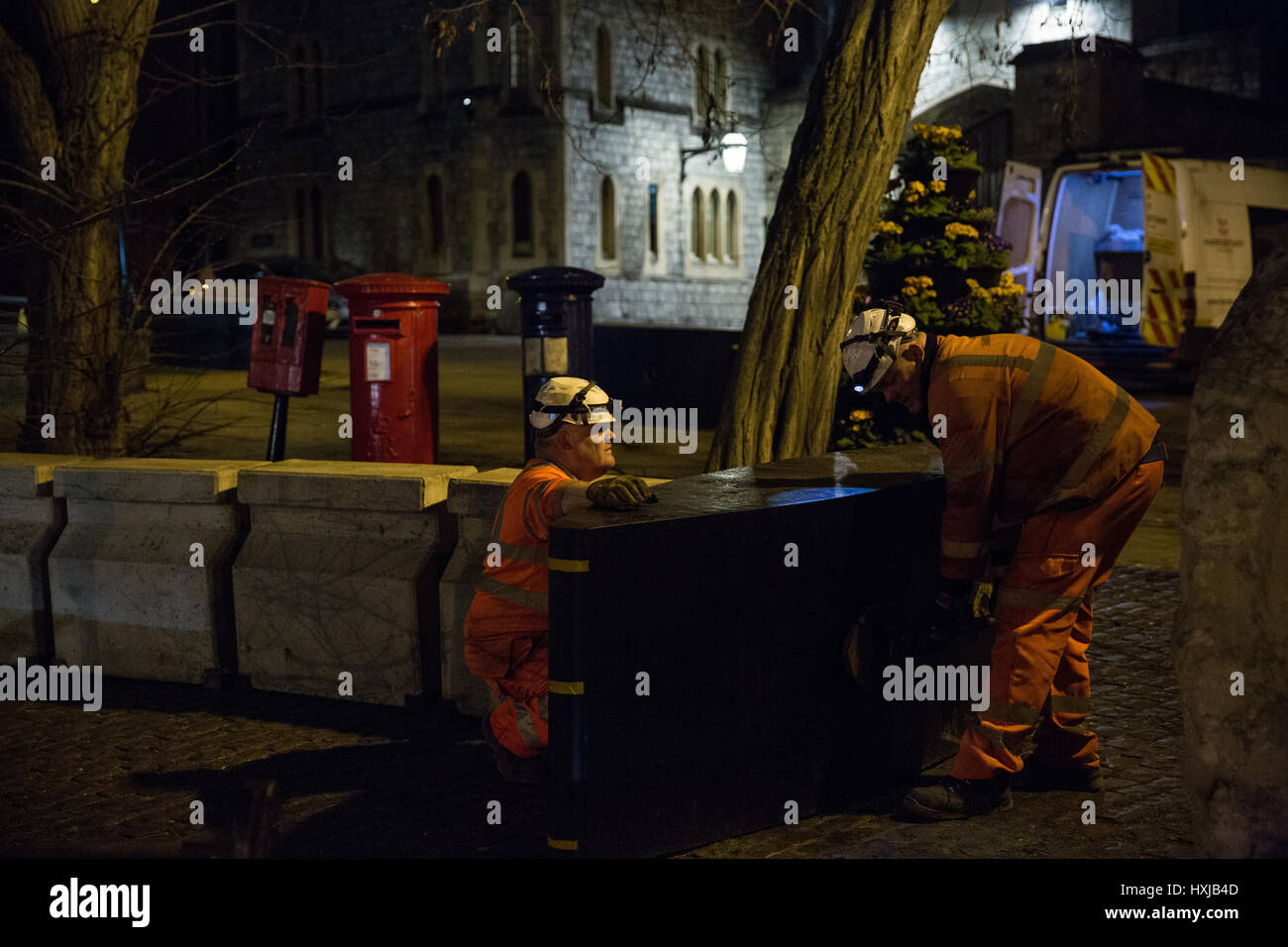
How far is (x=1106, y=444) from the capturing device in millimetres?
4875

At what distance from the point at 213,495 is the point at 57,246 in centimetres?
241

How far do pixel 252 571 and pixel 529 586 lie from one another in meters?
2.03

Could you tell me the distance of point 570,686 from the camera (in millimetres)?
4215

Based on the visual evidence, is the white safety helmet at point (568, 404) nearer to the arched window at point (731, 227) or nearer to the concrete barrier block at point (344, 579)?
the concrete barrier block at point (344, 579)

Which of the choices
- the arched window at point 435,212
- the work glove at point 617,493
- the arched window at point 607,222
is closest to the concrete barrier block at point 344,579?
the work glove at point 617,493

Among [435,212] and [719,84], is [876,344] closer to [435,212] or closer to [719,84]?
[719,84]

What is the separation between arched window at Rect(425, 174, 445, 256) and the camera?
38.4m

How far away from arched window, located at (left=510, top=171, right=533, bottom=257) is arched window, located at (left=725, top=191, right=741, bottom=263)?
24.6 ft

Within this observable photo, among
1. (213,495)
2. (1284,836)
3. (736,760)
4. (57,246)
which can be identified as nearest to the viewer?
(1284,836)

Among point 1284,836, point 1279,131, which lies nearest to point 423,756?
point 1284,836

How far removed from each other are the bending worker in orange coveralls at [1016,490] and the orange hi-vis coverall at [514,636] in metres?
1.26

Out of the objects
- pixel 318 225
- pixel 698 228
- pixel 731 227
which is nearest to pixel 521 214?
pixel 698 228

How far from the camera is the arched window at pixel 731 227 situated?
4272cm
